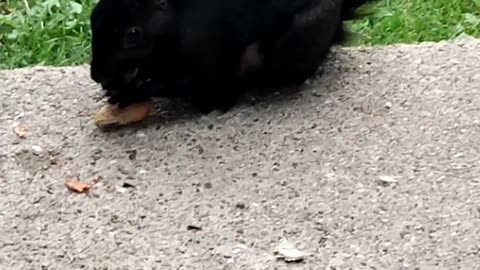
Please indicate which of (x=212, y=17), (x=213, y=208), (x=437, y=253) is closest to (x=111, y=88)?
(x=212, y=17)

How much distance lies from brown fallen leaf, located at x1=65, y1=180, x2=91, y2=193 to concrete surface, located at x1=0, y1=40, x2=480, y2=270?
0.06 feet

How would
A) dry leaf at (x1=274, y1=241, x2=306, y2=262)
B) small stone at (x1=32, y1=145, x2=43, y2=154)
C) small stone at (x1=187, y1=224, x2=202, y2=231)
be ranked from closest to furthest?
dry leaf at (x1=274, y1=241, x2=306, y2=262) → small stone at (x1=187, y1=224, x2=202, y2=231) → small stone at (x1=32, y1=145, x2=43, y2=154)

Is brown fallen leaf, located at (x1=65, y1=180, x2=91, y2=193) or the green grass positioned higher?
brown fallen leaf, located at (x1=65, y1=180, x2=91, y2=193)

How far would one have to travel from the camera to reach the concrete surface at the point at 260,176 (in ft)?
→ 8.87

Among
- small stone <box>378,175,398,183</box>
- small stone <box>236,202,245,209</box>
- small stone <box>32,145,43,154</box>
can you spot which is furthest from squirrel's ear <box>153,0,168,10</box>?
small stone <box>378,175,398,183</box>

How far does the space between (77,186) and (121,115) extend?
13.0 inches

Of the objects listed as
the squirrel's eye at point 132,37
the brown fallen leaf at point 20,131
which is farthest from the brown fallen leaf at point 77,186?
the squirrel's eye at point 132,37

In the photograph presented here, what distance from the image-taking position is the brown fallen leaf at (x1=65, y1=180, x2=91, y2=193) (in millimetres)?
2947

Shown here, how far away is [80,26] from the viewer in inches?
170

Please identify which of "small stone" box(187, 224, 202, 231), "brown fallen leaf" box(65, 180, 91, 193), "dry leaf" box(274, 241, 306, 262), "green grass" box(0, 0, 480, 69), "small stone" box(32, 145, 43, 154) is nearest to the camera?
"dry leaf" box(274, 241, 306, 262)

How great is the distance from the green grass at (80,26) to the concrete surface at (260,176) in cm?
61

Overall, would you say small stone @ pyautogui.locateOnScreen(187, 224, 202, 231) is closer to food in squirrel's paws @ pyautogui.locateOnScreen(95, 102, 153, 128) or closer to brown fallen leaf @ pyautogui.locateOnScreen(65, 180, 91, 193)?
brown fallen leaf @ pyautogui.locateOnScreen(65, 180, 91, 193)

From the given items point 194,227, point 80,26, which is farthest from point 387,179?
point 80,26

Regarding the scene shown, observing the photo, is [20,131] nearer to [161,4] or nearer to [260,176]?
[161,4]
